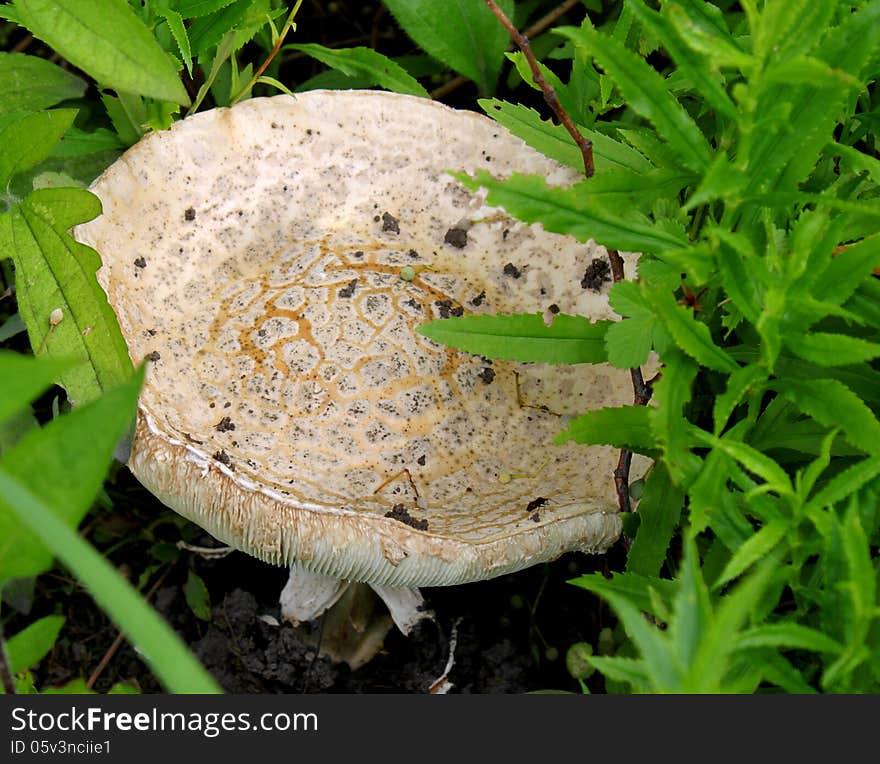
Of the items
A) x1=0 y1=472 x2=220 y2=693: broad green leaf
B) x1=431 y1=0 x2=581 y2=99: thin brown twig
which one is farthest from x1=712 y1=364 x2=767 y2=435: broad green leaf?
x1=431 y1=0 x2=581 y2=99: thin brown twig

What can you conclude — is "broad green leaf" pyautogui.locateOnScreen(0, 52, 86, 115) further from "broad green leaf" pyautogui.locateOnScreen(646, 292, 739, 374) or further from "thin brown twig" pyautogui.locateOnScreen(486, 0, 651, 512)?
"broad green leaf" pyautogui.locateOnScreen(646, 292, 739, 374)

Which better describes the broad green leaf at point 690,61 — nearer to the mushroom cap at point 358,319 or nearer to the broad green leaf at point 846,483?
the broad green leaf at point 846,483

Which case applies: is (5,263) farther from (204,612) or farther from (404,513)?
(404,513)

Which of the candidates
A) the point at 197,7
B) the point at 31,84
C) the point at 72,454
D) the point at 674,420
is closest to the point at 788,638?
the point at 674,420

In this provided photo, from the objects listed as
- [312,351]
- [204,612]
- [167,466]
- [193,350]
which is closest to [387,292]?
[312,351]

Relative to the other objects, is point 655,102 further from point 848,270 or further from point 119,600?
point 119,600

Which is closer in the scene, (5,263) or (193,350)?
(193,350)
